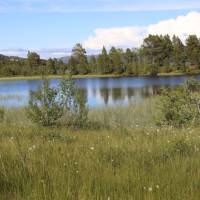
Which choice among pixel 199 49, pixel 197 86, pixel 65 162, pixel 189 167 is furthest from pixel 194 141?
pixel 199 49

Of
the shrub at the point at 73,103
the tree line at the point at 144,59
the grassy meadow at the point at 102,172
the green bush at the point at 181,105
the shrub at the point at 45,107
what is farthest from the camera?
the tree line at the point at 144,59

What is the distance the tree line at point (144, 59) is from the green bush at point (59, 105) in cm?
7501

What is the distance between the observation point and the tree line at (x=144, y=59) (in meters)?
91.9

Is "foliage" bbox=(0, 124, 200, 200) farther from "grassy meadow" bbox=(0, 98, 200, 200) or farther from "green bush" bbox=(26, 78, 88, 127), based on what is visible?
"green bush" bbox=(26, 78, 88, 127)

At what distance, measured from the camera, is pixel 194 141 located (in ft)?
17.6

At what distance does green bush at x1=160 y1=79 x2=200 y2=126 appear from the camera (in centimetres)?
1173

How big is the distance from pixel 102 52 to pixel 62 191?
3811 inches

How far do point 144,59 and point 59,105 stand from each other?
8600 centimetres

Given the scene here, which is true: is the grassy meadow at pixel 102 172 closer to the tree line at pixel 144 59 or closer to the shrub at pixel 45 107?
the shrub at pixel 45 107

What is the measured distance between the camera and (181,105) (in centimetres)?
1245

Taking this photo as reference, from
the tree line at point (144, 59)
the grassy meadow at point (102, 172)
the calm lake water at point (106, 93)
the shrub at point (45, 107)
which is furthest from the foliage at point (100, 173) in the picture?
the tree line at point (144, 59)

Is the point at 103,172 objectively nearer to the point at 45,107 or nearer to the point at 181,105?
the point at 181,105

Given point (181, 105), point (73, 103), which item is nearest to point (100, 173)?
point (181, 105)

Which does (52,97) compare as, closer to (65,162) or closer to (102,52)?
(65,162)
